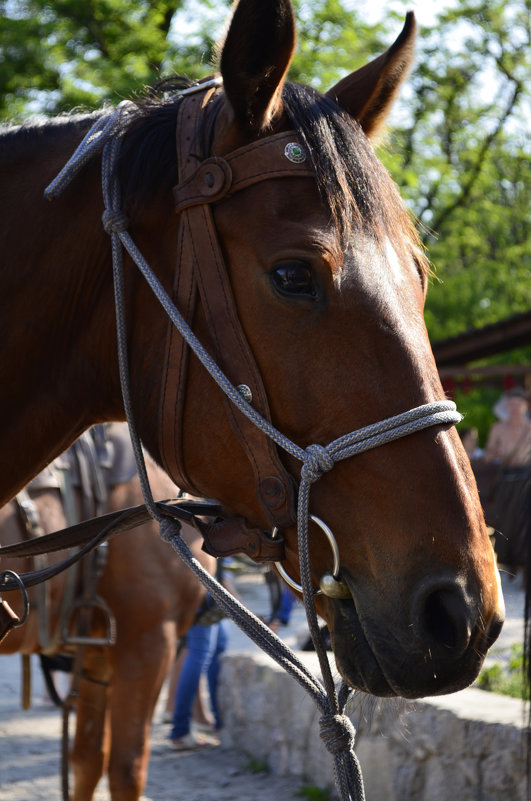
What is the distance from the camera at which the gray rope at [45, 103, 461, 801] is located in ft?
4.82

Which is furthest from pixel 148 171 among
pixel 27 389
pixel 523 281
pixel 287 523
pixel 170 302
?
pixel 523 281

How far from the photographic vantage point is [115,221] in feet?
5.50

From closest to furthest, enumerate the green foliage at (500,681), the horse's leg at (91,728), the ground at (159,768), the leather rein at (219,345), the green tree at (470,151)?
the leather rein at (219,345) → the horse's leg at (91,728) → the green foliage at (500,681) → the ground at (159,768) → the green tree at (470,151)

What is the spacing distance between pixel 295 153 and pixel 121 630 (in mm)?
2714

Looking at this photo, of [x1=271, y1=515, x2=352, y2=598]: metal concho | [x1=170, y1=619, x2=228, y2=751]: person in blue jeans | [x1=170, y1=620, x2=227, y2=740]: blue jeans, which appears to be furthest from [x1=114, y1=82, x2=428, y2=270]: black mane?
[x1=170, y1=620, x2=227, y2=740]: blue jeans

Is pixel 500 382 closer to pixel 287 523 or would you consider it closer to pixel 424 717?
pixel 424 717

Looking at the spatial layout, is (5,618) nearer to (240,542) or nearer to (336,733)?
(240,542)

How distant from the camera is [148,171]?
171 centimetres

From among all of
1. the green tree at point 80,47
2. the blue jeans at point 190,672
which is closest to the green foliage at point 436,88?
the green tree at point 80,47

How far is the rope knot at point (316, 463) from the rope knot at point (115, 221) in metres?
0.58

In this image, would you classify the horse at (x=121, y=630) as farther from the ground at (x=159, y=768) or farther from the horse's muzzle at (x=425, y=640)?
the horse's muzzle at (x=425, y=640)

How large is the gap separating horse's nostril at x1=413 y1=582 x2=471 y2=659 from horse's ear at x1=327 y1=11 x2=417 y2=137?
998 millimetres

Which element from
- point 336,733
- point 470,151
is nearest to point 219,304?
point 336,733

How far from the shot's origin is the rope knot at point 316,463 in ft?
4.86
